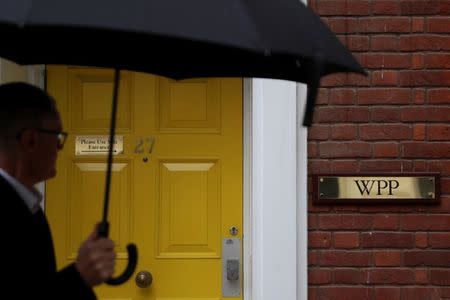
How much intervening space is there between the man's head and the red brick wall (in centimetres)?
239

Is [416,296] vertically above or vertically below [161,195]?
below

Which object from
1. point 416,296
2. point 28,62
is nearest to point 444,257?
point 416,296

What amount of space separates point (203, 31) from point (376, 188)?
2771 mm

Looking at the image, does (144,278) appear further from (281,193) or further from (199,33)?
(199,33)

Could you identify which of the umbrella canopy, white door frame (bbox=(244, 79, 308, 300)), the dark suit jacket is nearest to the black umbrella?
the umbrella canopy

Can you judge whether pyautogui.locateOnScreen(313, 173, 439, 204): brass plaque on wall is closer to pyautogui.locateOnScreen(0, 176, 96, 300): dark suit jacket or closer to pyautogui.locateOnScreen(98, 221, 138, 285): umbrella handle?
pyautogui.locateOnScreen(98, 221, 138, 285): umbrella handle

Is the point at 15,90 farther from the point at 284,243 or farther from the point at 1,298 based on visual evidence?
the point at 284,243

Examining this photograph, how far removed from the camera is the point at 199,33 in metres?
2.22

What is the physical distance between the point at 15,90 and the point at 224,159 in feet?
8.16

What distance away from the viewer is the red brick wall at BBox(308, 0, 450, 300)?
4.82m

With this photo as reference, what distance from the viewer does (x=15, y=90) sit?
2623 millimetres

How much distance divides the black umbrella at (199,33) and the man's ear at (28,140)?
0.30 metres

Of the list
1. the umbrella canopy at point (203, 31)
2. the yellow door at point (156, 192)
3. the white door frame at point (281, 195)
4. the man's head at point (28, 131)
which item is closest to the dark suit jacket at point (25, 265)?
the man's head at point (28, 131)

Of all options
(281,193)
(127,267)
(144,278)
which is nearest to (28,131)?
(127,267)
